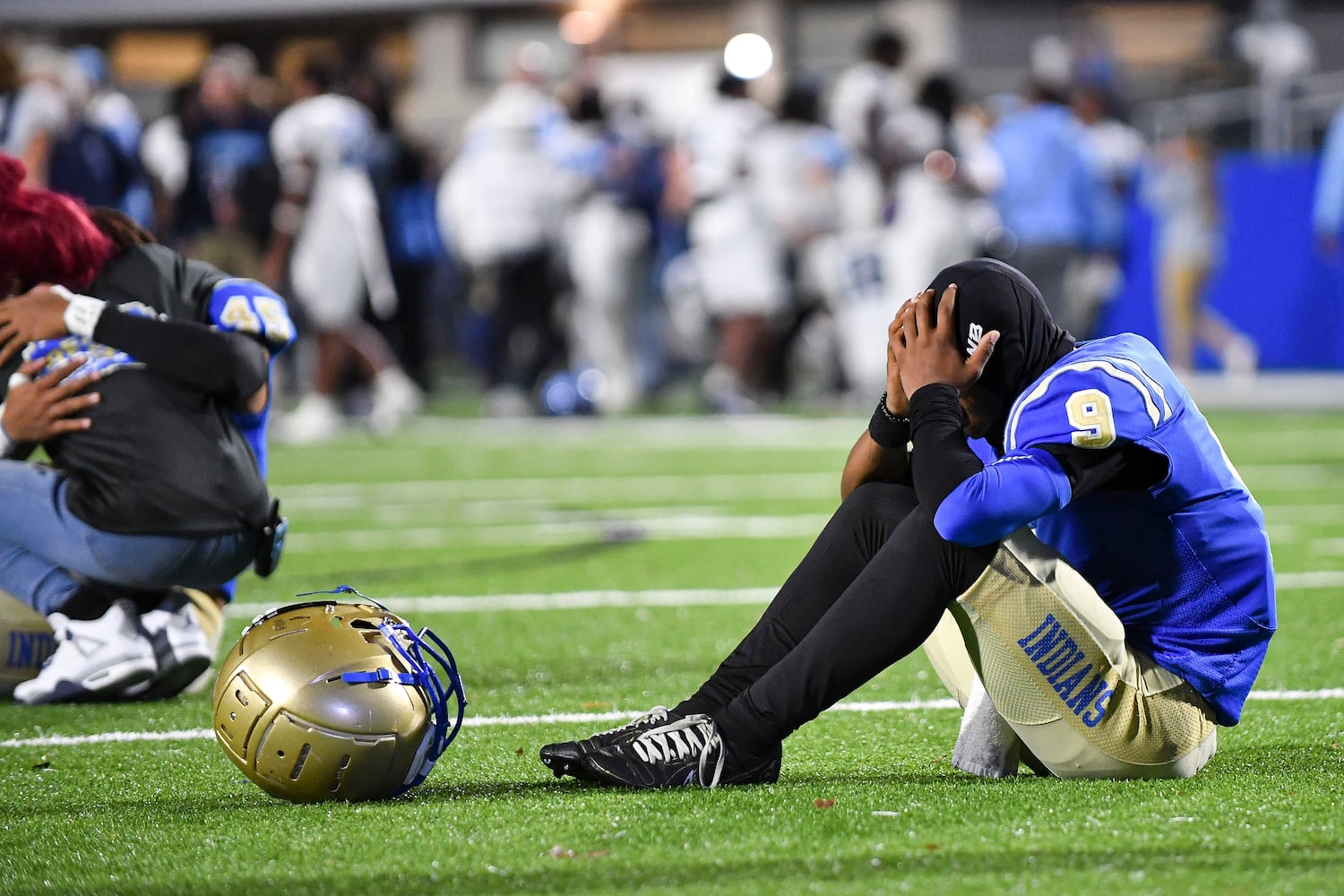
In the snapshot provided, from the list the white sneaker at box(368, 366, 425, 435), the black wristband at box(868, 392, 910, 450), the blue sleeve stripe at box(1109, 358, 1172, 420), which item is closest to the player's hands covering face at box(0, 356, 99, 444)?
the black wristband at box(868, 392, 910, 450)

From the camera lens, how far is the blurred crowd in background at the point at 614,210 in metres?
11.7

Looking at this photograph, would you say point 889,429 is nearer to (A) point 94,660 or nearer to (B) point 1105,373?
(B) point 1105,373

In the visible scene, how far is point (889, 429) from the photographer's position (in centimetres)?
339

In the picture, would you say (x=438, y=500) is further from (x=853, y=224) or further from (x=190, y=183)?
(x=190, y=183)

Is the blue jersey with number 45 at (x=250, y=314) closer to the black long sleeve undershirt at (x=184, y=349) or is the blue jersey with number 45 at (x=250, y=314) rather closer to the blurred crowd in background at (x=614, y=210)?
the black long sleeve undershirt at (x=184, y=349)

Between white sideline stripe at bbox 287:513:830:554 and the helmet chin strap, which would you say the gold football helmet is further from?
white sideline stripe at bbox 287:513:830:554

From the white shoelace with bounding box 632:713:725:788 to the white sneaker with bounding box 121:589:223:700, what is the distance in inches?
59.5

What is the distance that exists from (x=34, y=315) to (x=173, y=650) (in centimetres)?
86

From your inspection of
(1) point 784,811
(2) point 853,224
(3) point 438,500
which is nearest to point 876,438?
(1) point 784,811

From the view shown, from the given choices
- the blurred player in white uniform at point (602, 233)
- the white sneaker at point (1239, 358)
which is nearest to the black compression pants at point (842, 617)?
the blurred player in white uniform at point (602, 233)

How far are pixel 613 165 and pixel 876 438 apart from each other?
33.2 ft

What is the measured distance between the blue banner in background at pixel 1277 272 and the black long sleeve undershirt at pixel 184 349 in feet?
42.4

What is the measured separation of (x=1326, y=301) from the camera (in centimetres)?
1595

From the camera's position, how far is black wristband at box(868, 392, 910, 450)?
11.1 feet
